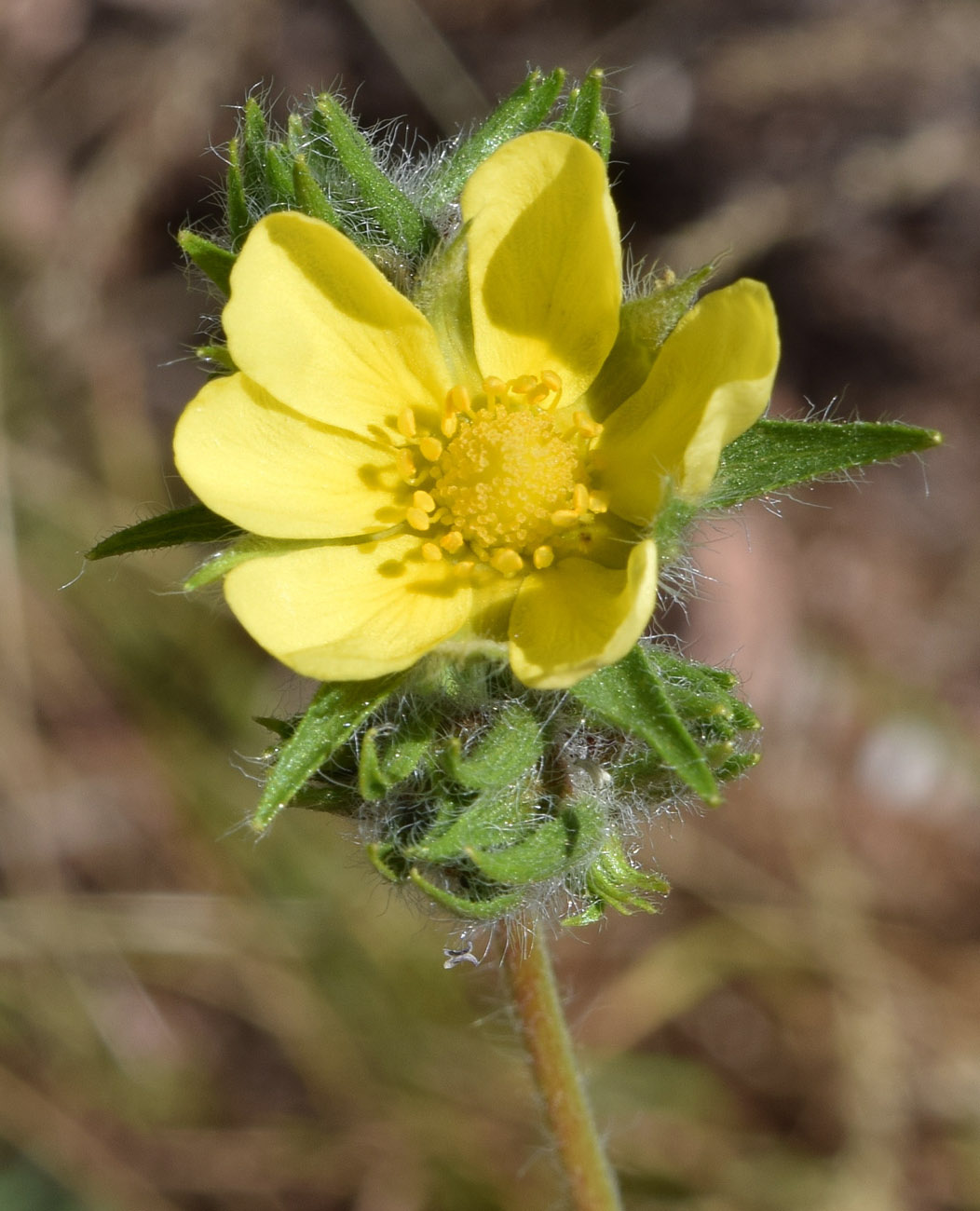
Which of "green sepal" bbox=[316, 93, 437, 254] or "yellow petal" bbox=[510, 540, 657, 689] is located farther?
"green sepal" bbox=[316, 93, 437, 254]

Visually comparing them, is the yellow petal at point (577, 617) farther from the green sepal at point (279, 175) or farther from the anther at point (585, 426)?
the green sepal at point (279, 175)

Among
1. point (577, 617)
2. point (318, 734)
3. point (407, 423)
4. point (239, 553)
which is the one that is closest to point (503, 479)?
point (407, 423)

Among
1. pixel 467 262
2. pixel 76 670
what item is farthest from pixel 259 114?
pixel 76 670

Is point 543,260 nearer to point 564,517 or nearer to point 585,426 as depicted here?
point 585,426

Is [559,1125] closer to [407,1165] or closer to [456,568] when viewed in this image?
[456,568]

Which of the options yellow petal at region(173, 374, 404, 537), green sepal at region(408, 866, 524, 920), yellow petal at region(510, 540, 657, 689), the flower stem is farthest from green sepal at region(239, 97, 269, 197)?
the flower stem

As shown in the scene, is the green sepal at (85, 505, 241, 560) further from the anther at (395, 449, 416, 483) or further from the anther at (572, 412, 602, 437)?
the anther at (572, 412, 602, 437)

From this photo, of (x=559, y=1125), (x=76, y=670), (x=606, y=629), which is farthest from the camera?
(x=76, y=670)
